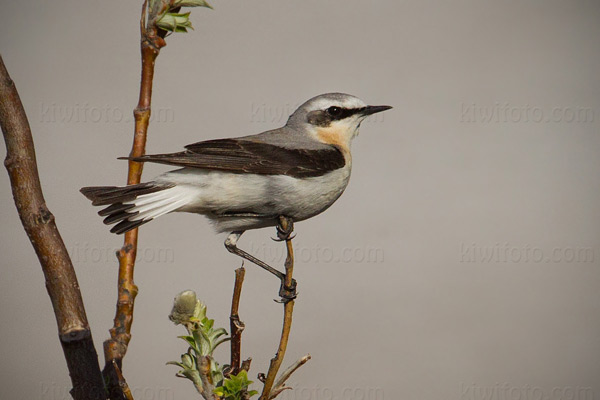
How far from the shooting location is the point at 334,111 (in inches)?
61.9

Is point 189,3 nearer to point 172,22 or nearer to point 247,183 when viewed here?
point 172,22

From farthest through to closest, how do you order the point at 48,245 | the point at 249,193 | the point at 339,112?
the point at 339,112, the point at 249,193, the point at 48,245

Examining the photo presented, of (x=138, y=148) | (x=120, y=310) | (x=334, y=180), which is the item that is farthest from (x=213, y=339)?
(x=334, y=180)

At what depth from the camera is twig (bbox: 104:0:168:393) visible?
0.74 metres

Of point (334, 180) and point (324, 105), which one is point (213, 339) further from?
point (324, 105)

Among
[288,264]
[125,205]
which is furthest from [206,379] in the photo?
[125,205]

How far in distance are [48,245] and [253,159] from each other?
2.04ft

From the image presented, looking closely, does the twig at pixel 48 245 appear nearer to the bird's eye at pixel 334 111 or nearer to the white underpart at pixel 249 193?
the white underpart at pixel 249 193

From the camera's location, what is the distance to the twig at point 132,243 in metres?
0.74

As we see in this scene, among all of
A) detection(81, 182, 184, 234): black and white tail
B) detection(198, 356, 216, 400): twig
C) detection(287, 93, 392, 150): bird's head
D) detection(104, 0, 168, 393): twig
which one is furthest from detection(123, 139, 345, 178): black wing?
detection(198, 356, 216, 400): twig

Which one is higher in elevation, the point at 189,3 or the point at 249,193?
the point at 189,3

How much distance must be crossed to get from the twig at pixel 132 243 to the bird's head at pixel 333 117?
82 centimetres

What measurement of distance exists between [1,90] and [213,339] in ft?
1.26

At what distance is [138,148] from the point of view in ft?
2.58
